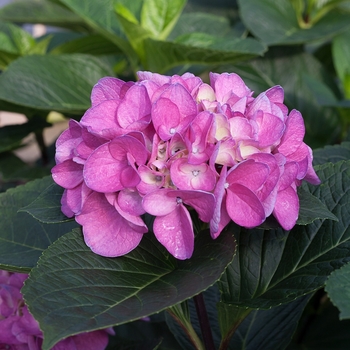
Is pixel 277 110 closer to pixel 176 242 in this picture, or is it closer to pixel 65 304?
pixel 176 242

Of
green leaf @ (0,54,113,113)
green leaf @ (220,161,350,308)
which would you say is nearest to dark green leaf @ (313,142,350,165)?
green leaf @ (220,161,350,308)

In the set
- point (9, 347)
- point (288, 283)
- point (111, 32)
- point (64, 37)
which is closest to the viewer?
point (288, 283)

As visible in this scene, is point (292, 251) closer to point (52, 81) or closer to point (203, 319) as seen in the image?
point (203, 319)

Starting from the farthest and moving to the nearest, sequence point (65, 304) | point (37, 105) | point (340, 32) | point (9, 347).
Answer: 1. point (340, 32)
2. point (37, 105)
3. point (9, 347)
4. point (65, 304)

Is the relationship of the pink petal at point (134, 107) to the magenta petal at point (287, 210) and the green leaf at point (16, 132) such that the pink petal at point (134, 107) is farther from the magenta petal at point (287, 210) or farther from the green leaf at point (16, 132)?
the green leaf at point (16, 132)

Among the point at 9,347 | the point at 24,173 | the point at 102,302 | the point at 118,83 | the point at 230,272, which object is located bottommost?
the point at 24,173

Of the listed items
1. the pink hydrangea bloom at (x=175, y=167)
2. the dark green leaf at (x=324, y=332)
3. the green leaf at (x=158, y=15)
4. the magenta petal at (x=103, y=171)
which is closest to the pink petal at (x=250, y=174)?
the pink hydrangea bloom at (x=175, y=167)

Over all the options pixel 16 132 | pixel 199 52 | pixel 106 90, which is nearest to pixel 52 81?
pixel 16 132

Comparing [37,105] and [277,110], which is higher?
[277,110]

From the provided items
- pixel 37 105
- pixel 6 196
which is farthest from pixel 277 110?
pixel 37 105
